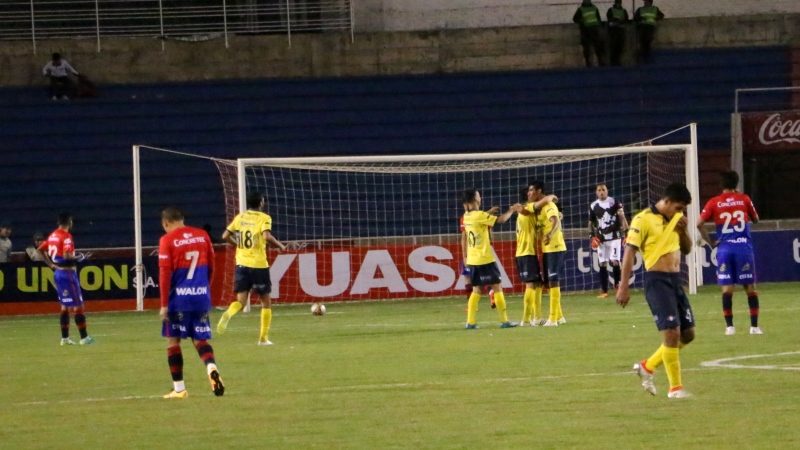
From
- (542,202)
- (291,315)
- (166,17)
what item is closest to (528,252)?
(542,202)

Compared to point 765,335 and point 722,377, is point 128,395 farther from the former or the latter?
point 765,335

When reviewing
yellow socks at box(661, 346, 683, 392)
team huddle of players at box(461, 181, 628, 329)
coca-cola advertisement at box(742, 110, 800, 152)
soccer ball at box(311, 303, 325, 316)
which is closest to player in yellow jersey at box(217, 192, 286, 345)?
team huddle of players at box(461, 181, 628, 329)

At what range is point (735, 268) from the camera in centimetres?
1930

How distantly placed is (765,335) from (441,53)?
60.3 ft

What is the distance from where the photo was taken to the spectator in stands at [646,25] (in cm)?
3544

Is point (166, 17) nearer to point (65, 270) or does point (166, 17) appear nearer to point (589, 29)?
point (589, 29)

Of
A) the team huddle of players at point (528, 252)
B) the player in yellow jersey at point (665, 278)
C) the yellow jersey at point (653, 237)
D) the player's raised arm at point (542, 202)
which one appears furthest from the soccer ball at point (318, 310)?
the yellow jersey at point (653, 237)

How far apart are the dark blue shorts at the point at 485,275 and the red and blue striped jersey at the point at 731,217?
3835 millimetres

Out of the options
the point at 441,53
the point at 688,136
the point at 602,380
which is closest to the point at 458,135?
the point at 441,53

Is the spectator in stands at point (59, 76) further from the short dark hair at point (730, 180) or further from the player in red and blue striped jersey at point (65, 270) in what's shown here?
the short dark hair at point (730, 180)

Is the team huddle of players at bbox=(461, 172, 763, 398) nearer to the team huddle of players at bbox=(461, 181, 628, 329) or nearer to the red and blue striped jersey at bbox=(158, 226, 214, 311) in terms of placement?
the team huddle of players at bbox=(461, 181, 628, 329)

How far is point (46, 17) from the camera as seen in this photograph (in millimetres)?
36938

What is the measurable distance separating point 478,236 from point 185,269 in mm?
8699

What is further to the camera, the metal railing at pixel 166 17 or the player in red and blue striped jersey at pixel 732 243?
the metal railing at pixel 166 17
